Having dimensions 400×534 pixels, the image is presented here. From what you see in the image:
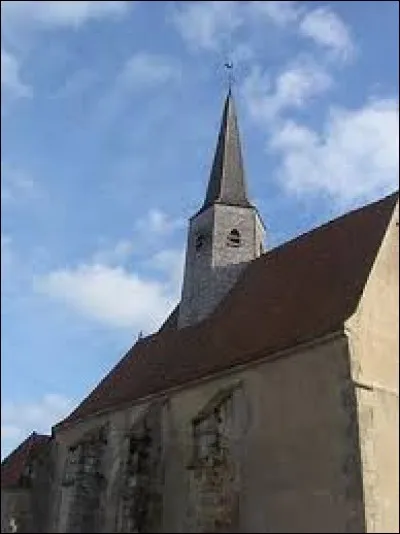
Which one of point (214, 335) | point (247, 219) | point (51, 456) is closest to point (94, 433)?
point (51, 456)

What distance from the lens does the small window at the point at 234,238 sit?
21.1 metres

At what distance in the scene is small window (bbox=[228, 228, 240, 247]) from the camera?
2106cm

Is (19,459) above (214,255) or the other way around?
the other way around

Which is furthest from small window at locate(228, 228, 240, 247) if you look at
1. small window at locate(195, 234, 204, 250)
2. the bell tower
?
small window at locate(195, 234, 204, 250)

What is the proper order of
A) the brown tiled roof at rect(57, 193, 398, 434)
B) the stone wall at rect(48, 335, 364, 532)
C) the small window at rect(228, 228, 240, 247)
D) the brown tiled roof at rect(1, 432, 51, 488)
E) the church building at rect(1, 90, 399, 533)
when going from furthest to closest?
the small window at rect(228, 228, 240, 247) < the brown tiled roof at rect(1, 432, 51, 488) < the brown tiled roof at rect(57, 193, 398, 434) < the church building at rect(1, 90, 399, 533) < the stone wall at rect(48, 335, 364, 532)

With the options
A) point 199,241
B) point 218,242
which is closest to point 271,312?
point 218,242

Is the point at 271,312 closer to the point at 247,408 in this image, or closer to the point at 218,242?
the point at 247,408

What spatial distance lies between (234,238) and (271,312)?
15.0 feet

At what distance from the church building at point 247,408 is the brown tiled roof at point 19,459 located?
0.17 ft

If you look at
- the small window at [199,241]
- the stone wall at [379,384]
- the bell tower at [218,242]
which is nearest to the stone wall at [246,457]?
the stone wall at [379,384]

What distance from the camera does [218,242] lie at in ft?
68.9

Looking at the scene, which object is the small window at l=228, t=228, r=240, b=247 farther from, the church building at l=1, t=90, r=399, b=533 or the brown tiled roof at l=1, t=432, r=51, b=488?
the brown tiled roof at l=1, t=432, r=51, b=488

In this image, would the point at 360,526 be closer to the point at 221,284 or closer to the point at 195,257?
the point at 221,284

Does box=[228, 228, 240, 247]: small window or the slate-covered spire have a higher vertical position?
the slate-covered spire
